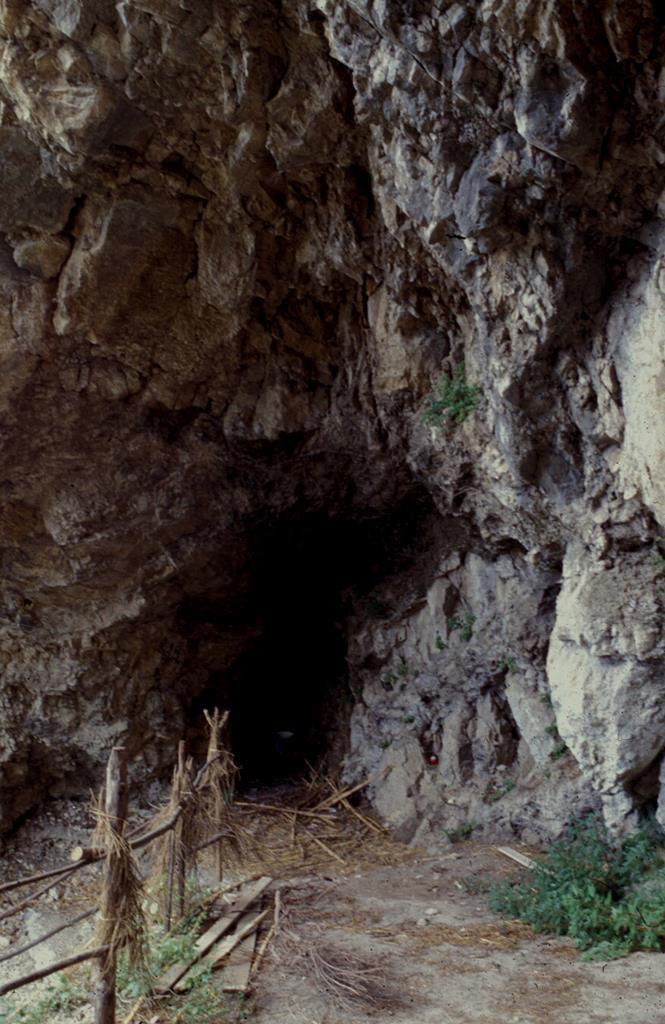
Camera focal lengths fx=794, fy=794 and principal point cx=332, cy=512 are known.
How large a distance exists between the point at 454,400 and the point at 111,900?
4.00m

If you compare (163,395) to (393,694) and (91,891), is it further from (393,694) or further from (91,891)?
(91,891)

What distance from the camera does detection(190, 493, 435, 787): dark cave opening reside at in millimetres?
7828

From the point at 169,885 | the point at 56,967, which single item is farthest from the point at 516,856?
the point at 56,967

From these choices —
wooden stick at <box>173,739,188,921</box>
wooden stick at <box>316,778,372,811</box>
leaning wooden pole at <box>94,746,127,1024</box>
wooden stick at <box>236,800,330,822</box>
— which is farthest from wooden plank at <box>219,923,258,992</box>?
wooden stick at <box>316,778,372,811</box>

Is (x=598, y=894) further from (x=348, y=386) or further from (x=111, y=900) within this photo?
(x=348, y=386)

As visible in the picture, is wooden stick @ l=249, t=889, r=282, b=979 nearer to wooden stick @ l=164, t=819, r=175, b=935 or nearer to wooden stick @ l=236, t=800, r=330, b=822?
wooden stick @ l=164, t=819, r=175, b=935

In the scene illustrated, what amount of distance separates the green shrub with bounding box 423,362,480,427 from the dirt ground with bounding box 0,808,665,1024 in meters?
3.32

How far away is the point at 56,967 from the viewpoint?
10.6 feet

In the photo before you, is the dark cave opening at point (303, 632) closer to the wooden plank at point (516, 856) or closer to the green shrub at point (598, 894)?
the wooden plank at point (516, 856)

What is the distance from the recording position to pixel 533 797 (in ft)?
20.6

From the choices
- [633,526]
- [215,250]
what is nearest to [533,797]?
[633,526]

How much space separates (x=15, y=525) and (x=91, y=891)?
3.18m

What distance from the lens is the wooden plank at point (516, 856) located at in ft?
18.7

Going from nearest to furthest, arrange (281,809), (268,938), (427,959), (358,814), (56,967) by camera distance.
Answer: (56,967), (427,959), (268,938), (358,814), (281,809)
